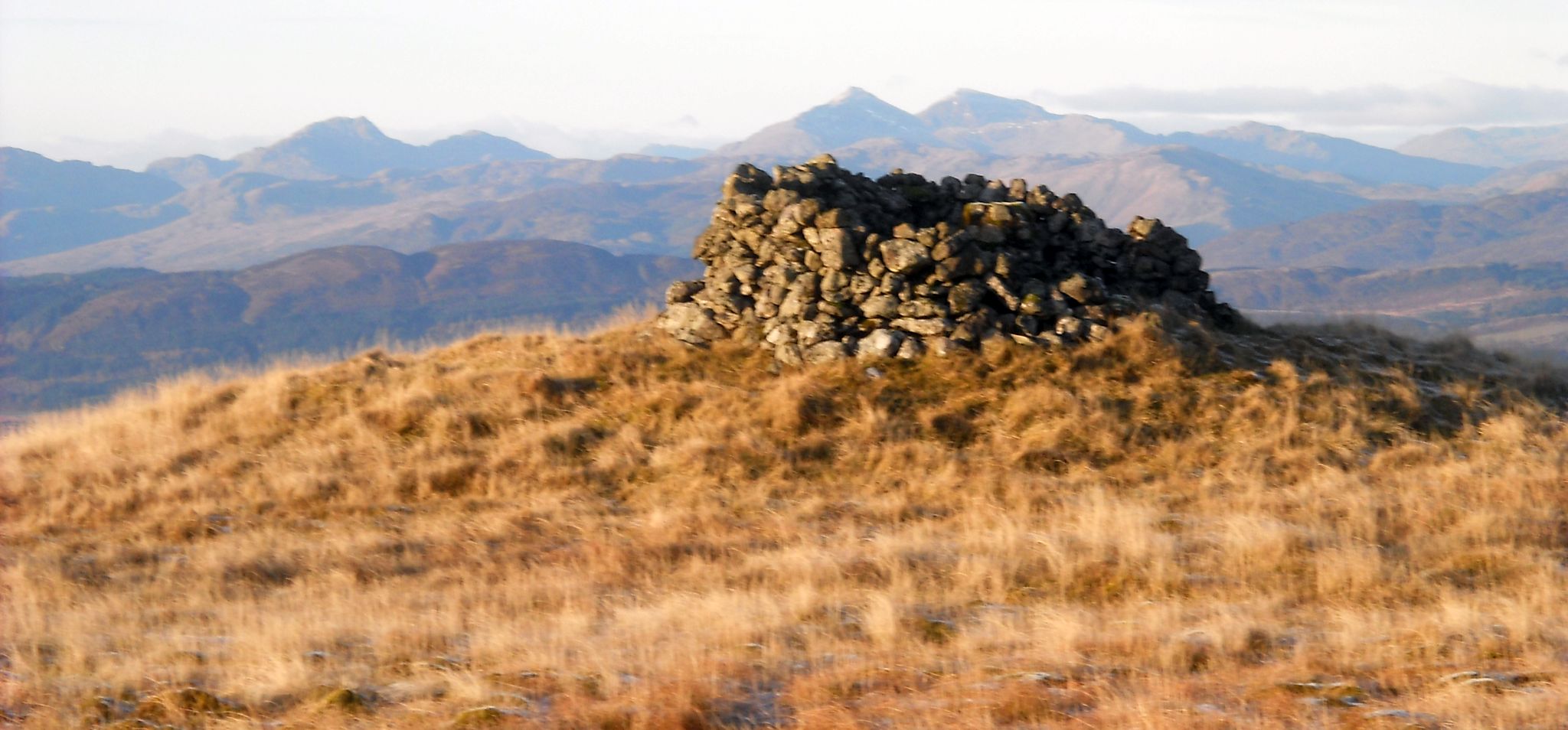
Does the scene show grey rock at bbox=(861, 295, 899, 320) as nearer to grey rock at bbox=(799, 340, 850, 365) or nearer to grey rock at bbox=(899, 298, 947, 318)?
grey rock at bbox=(899, 298, 947, 318)

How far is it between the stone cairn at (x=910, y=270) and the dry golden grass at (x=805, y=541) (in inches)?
26.3

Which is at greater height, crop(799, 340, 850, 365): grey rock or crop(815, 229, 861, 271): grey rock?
crop(815, 229, 861, 271): grey rock

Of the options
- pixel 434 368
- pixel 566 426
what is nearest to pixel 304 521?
pixel 566 426

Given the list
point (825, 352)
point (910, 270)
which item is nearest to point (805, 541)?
point (825, 352)

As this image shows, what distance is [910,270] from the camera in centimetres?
1662

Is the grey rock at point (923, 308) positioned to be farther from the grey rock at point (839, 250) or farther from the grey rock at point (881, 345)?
the grey rock at point (839, 250)

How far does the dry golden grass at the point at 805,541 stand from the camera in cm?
718

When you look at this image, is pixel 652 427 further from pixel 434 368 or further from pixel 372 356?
pixel 372 356

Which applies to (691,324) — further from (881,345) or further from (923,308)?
(923,308)

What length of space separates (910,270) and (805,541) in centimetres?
621

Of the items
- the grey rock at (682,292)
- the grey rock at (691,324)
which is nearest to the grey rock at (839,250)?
the grey rock at (691,324)

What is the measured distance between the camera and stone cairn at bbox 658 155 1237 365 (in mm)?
16641

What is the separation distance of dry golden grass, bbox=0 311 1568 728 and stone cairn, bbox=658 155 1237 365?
67cm

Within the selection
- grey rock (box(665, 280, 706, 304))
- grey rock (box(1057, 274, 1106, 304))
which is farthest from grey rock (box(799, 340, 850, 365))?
grey rock (box(1057, 274, 1106, 304))
